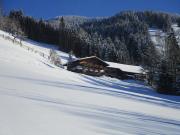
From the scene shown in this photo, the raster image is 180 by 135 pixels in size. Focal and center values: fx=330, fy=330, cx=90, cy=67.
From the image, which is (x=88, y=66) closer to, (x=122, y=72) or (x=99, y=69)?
(x=99, y=69)

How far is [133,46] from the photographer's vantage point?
510 ft

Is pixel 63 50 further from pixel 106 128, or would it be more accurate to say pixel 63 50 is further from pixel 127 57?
pixel 106 128

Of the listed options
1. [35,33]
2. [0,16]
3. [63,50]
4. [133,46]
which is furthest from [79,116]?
[133,46]

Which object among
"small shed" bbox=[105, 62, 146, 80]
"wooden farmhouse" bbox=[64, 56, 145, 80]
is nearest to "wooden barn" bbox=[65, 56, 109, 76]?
"wooden farmhouse" bbox=[64, 56, 145, 80]

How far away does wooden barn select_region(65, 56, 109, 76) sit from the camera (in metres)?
74.6

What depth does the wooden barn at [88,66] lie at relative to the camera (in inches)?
2938

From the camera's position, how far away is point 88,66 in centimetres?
7769

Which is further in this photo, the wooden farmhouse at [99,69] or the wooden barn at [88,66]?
the wooden farmhouse at [99,69]

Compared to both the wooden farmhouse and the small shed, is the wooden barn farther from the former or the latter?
the small shed

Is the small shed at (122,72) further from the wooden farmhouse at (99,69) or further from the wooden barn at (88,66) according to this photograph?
the wooden barn at (88,66)

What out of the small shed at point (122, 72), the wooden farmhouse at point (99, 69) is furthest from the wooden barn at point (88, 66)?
the small shed at point (122, 72)

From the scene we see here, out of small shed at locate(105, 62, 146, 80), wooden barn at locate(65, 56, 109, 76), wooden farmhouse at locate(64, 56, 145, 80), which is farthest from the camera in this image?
small shed at locate(105, 62, 146, 80)

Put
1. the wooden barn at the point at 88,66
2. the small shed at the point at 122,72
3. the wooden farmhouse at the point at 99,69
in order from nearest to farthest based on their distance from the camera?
the wooden barn at the point at 88,66, the wooden farmhouse at the point at 99,69, the small shed at the point at 122,72

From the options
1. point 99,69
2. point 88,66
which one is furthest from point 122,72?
point 88,66
